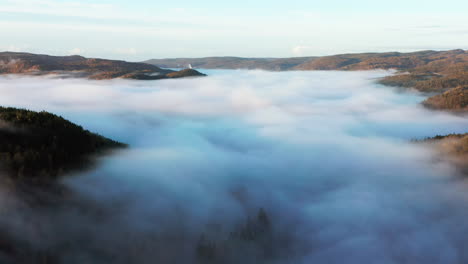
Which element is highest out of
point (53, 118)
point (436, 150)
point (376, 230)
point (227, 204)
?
point (53, 118)

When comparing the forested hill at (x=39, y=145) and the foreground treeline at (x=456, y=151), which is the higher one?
the forested hill at (x=39, y=145)

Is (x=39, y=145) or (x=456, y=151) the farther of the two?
(x=456, y=151)

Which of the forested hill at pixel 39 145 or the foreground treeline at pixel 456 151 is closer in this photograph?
the forested hill at pixel 39 145

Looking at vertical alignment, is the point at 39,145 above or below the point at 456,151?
above

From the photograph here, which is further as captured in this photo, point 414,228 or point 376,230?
point 376,230

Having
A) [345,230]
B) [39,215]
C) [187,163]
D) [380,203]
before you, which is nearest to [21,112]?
[39,215]

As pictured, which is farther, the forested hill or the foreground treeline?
the foreground treeline

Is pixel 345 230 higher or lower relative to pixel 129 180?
lower

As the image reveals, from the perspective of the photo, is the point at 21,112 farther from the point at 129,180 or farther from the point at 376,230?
the point at 376,230
